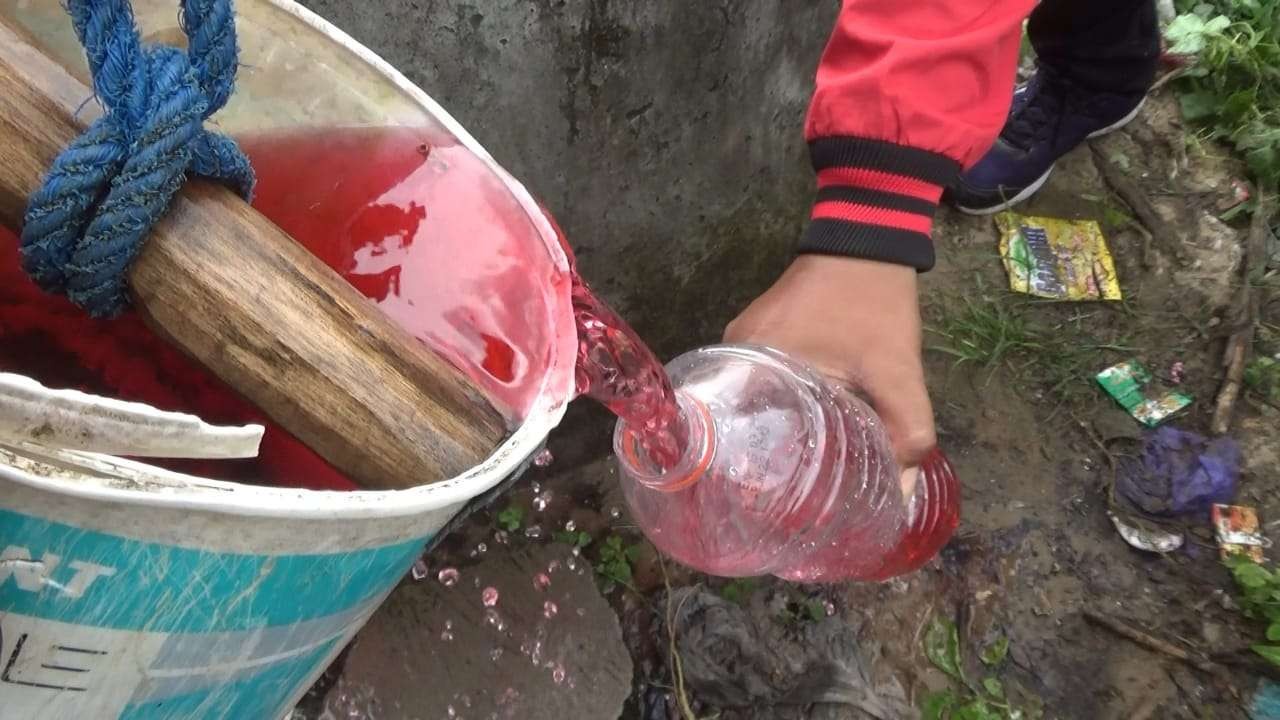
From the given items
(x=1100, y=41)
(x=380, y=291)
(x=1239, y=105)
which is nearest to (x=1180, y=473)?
(x=1100, y=41)

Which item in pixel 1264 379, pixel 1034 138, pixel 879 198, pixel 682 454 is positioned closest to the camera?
pixel 682 454

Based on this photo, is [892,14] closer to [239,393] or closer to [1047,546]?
[239,393]

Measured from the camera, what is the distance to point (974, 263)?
8.48 ft

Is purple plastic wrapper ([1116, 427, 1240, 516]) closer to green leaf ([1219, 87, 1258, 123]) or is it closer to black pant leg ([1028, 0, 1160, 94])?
black pant leg ([1028, 0, 1160, 94])

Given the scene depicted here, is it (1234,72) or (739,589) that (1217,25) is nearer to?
(1234,72)

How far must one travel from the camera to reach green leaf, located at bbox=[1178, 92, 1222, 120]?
2809mm

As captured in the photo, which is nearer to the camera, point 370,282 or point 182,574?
point 182,574

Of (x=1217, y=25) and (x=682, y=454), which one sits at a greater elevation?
(x=682, y=454)

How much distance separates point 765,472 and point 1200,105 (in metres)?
2.24

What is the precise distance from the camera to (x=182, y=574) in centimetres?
57

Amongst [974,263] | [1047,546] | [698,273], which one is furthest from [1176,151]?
[698,273]

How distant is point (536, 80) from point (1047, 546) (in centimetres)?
158

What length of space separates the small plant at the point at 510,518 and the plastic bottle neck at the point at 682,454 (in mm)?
750

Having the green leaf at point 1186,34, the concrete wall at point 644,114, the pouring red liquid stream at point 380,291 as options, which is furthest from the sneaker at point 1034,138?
the pouring red liquid stream at point 380,291
